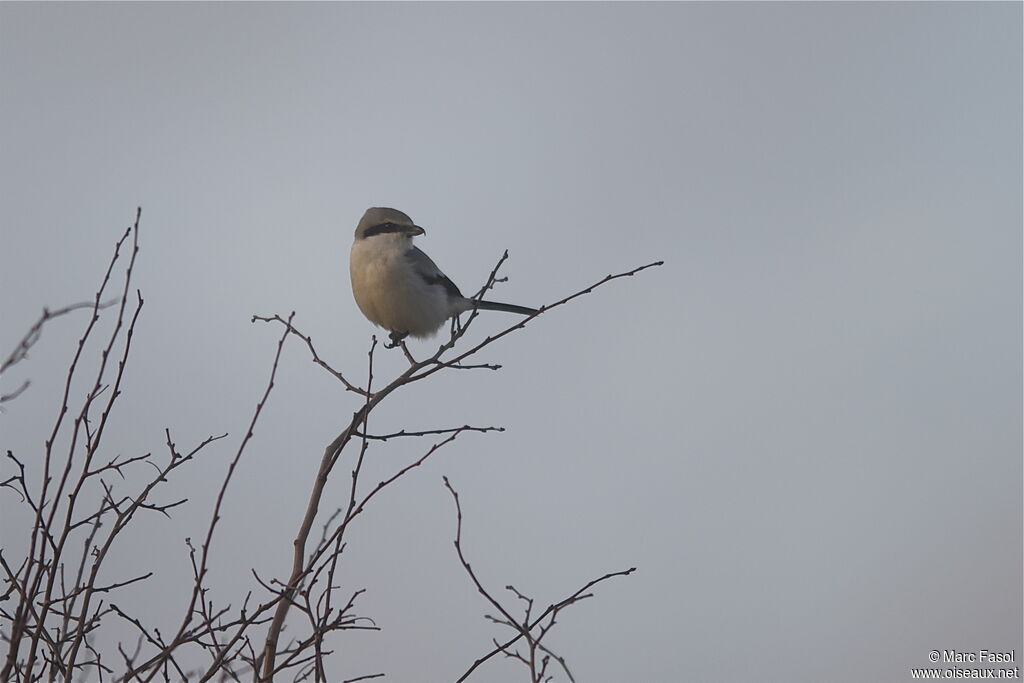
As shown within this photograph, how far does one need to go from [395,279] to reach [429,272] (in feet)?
1.21

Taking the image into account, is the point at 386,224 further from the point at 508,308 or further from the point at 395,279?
the point at 508,308

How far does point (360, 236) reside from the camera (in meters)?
6.89

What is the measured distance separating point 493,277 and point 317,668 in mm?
2305

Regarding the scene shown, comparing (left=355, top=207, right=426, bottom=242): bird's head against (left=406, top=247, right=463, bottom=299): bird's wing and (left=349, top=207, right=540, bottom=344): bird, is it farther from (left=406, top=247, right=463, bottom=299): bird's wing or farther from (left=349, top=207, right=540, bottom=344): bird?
(left=406, top=247, right=463, bottom=299): bird's wing

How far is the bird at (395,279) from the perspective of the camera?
21.4 feet

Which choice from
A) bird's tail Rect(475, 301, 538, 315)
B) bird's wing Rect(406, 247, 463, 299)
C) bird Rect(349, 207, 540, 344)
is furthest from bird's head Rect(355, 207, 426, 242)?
bird's tail Rect(475, 301, 538, 315)

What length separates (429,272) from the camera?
6.79 meters

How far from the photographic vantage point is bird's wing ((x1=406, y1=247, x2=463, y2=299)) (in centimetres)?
667

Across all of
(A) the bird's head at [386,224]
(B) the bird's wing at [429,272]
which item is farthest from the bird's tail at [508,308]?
(A) the bird's head at [386,224]

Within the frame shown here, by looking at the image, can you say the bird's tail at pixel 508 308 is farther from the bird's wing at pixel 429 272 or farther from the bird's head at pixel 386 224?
the bird's head at pixel 386 224

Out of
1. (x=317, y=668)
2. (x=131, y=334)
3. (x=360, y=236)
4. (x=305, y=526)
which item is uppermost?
(x=360, y=236)

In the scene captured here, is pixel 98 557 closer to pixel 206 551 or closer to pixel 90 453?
pixel 90 453

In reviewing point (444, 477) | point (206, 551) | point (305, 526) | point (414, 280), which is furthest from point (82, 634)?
point (414, 280)

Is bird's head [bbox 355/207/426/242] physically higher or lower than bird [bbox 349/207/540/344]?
higher
